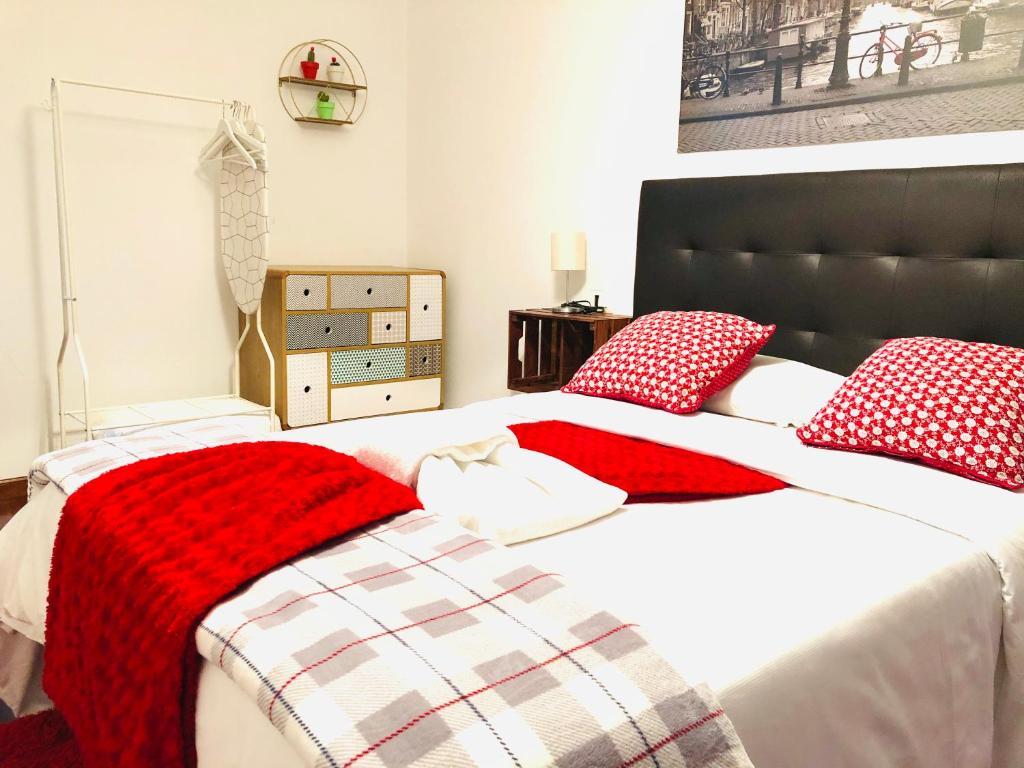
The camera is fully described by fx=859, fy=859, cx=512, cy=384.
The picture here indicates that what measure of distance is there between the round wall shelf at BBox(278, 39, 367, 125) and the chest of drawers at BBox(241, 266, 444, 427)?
2.69 feet

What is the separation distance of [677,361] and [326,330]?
1.82 m

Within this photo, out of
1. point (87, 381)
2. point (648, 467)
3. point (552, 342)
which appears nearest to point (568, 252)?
point (552, 342)

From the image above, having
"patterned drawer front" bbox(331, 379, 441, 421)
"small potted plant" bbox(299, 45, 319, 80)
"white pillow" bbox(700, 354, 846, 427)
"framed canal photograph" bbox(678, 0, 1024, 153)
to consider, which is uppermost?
"small potted plant" bbox(299, 45, 319, 80)

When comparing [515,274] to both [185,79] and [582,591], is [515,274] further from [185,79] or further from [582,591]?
[582,591]

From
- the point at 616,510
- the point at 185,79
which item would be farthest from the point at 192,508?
the point at 185,79

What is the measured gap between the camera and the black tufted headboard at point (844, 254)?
7.31 ft

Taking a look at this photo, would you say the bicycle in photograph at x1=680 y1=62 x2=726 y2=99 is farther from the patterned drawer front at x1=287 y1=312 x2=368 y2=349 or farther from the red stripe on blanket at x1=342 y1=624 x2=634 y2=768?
the red stripe on blanket at x1=342 y1=624 x2=634 y2=768

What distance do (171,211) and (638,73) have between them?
2038 mm

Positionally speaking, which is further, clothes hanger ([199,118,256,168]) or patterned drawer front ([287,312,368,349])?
patterned drawer front ([287,312,368,349])

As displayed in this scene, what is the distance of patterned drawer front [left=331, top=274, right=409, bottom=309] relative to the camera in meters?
3.71

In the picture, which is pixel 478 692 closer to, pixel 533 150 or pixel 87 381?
pixel 87 381

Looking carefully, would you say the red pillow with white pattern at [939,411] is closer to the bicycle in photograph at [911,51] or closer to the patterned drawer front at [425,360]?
the bicycle in photograph at [911,51]

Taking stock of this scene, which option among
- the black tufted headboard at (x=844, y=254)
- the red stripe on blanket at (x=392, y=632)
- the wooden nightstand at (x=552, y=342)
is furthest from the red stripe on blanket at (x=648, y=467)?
the wooden nightstand at (x=552, y=342)

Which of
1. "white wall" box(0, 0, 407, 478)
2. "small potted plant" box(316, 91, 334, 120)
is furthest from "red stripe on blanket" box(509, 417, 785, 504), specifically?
"small potted plant" box(316, 91, 334, 120)
